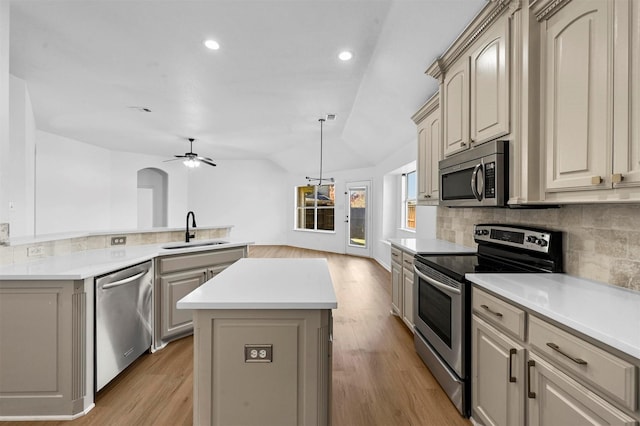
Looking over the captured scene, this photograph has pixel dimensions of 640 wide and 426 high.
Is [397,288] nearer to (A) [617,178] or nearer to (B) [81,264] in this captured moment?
(A) [617,178]

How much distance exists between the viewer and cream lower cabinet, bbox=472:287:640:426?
933mm

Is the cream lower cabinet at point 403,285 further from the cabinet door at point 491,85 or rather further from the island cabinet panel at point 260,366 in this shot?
the island cabinet panel at point 260,366

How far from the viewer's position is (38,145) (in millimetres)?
5555

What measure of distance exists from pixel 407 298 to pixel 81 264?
9.07ft

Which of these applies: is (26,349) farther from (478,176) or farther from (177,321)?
(478,176)

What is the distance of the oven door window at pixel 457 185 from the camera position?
2.14 m

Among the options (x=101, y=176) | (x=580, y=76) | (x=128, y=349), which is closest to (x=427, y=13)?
(x=580, y=76)

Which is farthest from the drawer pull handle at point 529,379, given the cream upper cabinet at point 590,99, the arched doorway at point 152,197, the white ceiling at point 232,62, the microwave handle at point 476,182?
the arched doorway at point 152,197

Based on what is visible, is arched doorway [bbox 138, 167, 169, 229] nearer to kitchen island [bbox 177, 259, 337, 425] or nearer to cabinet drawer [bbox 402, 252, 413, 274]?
cabinet drawer [bbox 402, 252, 413, 274]

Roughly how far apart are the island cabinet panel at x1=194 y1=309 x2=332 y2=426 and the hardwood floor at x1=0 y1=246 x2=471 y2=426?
0.68 meters

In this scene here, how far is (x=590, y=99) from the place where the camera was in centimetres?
127

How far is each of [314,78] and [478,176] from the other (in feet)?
7.57

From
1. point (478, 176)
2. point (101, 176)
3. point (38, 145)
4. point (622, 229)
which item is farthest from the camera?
point (101, 176)

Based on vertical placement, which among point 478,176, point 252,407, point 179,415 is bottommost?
point 179,415
